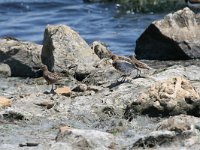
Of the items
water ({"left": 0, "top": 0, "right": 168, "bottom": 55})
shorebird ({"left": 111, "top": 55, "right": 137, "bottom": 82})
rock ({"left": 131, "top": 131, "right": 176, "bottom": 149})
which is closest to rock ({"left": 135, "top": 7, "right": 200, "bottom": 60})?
water ({"left": 0, "top": 0, "right": 168, "bottom": 55})

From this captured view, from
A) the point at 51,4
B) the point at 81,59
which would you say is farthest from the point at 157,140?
the point at 51,4

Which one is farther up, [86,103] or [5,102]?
[5,102]

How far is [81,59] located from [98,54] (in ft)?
3.63

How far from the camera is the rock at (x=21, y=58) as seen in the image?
1433cm

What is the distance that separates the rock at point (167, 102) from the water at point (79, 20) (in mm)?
8651

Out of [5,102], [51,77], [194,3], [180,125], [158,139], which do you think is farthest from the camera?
[194,3]

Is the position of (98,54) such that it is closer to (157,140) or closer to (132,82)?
(132,82)

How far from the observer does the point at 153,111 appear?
10.2m

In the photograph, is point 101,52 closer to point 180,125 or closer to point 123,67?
point 123,67

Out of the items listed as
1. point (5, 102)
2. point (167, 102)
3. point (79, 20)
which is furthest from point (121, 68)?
point (79, 20)

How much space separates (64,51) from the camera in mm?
14516

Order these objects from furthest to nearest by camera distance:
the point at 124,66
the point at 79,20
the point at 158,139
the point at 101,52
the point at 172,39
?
the point at 79,20 → the point at 172,39 → the point at 101,52 → the point at 124,66 → the point at 158,139

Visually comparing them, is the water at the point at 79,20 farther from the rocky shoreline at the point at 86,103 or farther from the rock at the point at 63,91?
the rock at the point at 63,91

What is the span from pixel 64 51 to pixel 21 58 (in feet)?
2.84
